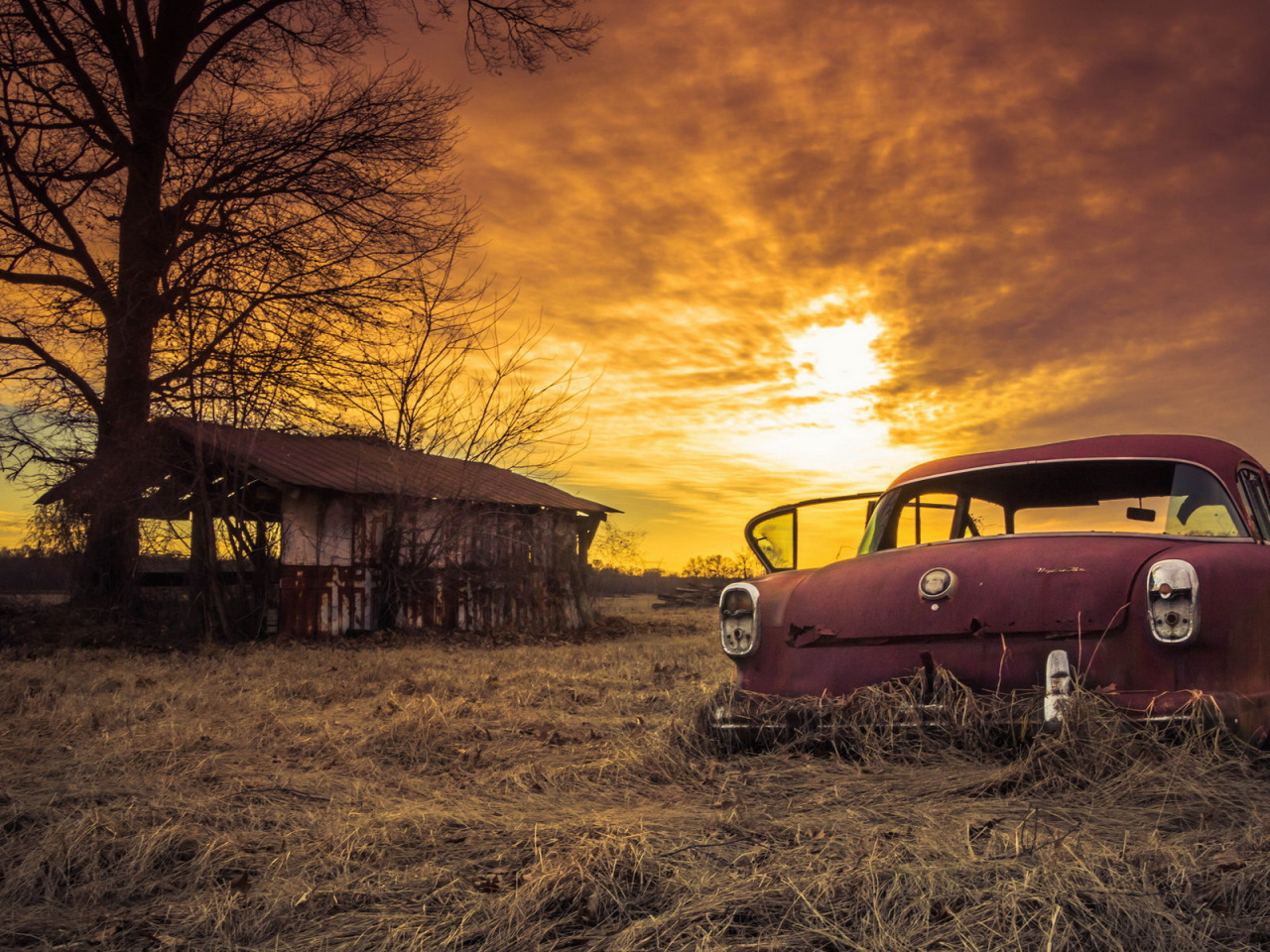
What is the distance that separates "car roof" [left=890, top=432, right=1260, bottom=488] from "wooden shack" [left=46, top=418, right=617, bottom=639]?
11133mm

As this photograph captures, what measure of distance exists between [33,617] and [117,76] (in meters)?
9.27

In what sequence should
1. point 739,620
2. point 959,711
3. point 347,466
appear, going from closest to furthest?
point 959,711, point 739,620, point 347,466

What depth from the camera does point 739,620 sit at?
5328 millimetres

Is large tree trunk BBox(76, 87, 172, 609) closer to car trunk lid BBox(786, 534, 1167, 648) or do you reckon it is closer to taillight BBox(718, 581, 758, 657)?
taillight BBox(718, 581, 758, 657)

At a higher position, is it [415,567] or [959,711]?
[415,567]

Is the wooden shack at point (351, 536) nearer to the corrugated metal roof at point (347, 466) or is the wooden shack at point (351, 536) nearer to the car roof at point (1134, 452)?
the corrugated metal roof at point (347, 466)

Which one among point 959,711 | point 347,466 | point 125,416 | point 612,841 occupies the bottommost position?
point 612,841

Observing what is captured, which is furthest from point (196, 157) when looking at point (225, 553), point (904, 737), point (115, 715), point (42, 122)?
point (904, 737)

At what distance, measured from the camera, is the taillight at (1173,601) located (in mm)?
3961

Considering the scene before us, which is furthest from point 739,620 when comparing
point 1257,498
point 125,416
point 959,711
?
point 125,416

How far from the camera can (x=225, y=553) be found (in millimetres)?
13992

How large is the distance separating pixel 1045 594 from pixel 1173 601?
1.69ft

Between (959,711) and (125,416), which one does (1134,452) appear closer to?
Answer: (959,711)

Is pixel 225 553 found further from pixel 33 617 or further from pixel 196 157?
pixel 196 157
